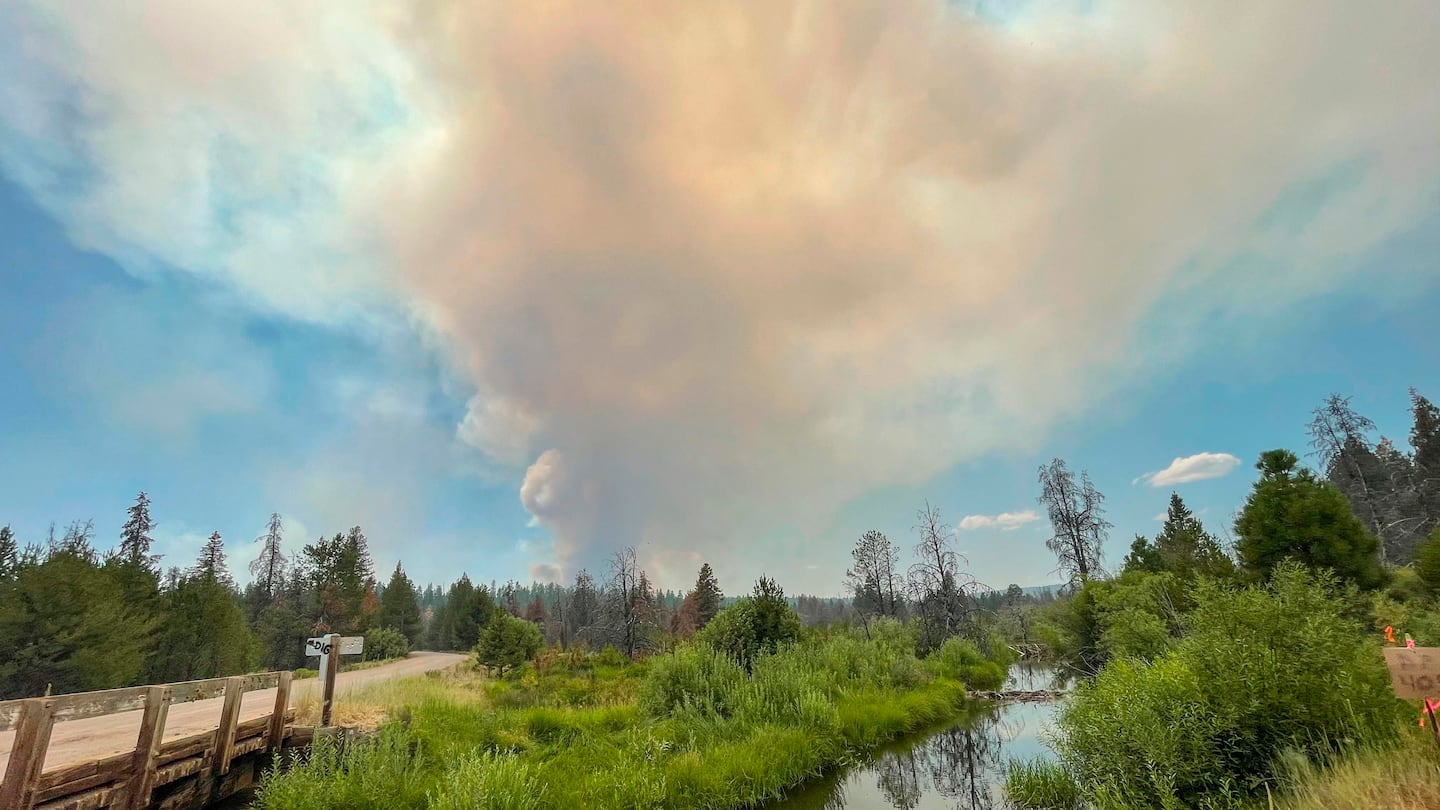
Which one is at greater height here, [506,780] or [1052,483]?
[1052,483]

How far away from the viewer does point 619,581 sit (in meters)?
40.0

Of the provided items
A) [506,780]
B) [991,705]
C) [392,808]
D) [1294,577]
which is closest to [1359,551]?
[991,705]

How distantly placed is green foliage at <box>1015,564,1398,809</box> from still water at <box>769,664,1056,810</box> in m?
3.96

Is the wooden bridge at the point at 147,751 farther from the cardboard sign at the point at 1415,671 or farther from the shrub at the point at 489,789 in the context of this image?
the cardboard sign at the point at 1415,671

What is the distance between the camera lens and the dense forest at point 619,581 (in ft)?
64.9

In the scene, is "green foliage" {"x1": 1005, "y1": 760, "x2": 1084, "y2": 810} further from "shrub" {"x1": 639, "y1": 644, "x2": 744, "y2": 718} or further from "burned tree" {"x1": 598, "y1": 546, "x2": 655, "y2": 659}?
"burned tree" {"x1": 598, "y1": 546, "x2": 655, "y2": 659}

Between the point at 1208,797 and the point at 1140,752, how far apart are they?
1558 millimetres

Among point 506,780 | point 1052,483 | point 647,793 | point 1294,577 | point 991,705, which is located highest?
point 1052,483

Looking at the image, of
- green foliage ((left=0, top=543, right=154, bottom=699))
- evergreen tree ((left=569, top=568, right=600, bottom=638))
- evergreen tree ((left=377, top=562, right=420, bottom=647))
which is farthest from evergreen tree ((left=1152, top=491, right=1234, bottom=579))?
evergreen tree ((left=377, top=562, right=420, bottom=647))

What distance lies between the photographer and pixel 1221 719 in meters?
7.47

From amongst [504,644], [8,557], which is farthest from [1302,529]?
[8,557]

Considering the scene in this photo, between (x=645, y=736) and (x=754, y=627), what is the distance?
319 inches

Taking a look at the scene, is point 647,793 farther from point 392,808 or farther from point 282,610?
point 282,610

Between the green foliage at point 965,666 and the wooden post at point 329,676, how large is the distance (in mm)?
23524
